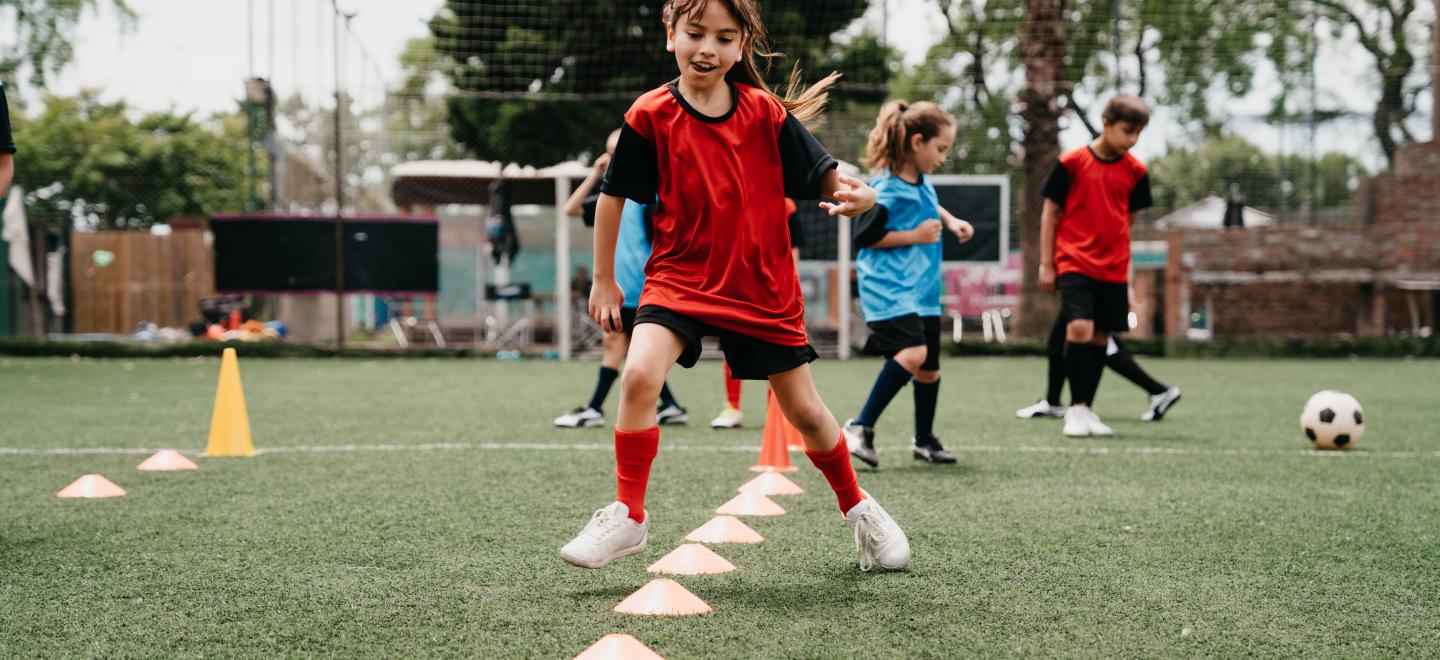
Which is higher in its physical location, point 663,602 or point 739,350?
point 739,350

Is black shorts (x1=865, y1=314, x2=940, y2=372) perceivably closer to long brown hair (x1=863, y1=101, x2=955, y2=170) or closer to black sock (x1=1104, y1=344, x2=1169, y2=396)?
long brown hair (x1=863, y1=101, x2=955, y2=170)

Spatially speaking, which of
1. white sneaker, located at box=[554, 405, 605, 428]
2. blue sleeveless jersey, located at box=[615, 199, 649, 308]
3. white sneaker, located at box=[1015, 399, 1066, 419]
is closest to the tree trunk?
white sneaker, located at box=[1015, 399, 1066, 419]

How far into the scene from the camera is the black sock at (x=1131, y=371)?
741 cm

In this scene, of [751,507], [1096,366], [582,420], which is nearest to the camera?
[751,507]

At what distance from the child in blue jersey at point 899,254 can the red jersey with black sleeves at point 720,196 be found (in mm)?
2021

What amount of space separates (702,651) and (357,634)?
0.74 metres

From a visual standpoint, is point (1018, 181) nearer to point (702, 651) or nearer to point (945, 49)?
point (945, 49)

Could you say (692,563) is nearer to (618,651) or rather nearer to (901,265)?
(618,651)

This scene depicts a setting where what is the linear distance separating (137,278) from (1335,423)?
61.3 feet

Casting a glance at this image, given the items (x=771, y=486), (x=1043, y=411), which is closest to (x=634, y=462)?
(x=771, y=486)

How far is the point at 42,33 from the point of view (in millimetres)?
21547

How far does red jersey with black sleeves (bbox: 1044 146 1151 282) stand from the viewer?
6281 mm

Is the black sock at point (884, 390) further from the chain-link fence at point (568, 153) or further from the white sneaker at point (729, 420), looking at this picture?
the chain-link fence at point (568, 153)

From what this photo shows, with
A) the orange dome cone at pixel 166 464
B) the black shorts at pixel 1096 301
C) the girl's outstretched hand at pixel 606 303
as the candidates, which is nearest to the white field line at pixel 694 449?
the orange dome cone at pixel 166 464
